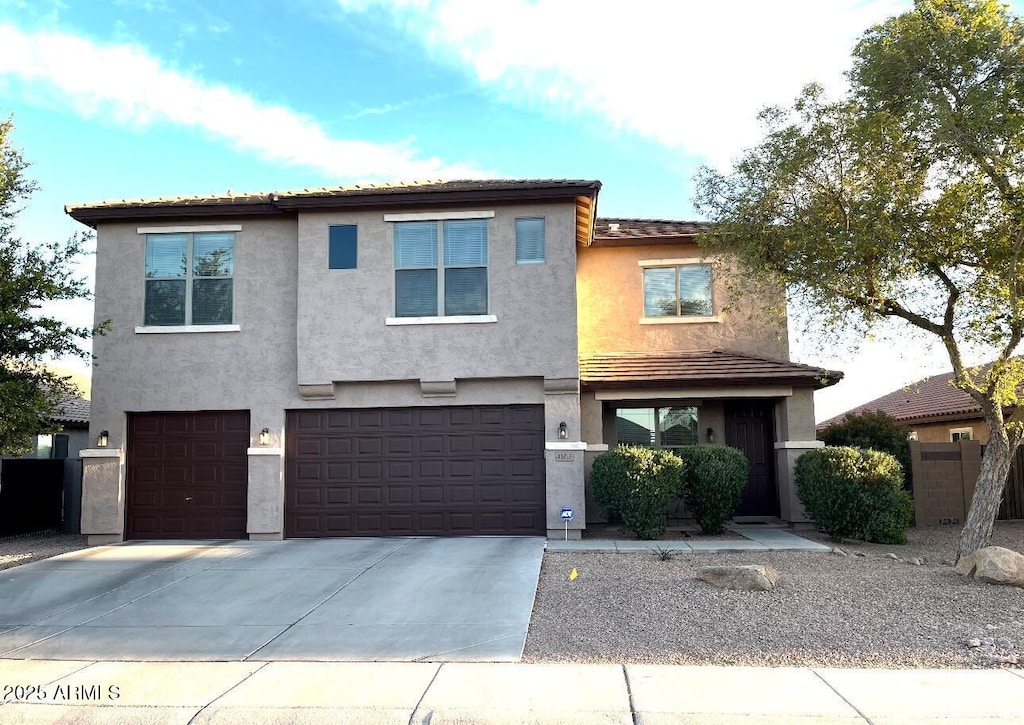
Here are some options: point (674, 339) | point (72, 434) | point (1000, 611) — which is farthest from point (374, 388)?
point (72, 434)

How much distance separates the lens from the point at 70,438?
2528cm

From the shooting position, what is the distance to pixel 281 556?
12.1m

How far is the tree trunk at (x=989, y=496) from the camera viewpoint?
1124 cm

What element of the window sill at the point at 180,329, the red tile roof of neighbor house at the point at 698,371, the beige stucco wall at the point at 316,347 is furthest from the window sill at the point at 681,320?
the window sill at the point at 180,329

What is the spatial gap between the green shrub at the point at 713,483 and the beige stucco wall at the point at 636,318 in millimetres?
3432

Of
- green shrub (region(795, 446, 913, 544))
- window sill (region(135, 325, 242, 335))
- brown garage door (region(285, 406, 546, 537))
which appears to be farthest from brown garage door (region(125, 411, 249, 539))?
green shrub (region(795, 446, 913, 544))

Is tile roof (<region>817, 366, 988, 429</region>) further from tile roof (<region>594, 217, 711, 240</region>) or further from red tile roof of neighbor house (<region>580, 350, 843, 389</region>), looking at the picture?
tile roof (<region>594, 217, 711, 240</region>)

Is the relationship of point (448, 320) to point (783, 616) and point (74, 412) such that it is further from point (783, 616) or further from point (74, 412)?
point (74, 412)

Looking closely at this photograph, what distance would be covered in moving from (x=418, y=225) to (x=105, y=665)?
8732mm

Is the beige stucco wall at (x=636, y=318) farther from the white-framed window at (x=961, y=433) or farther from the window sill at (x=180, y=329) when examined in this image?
the white-framed window at (x=961, y=433)

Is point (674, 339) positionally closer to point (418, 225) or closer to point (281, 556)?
point (418, 225)

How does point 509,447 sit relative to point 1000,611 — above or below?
above

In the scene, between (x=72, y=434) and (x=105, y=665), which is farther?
(x=72, y=434)

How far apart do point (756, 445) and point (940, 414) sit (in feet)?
28.5
